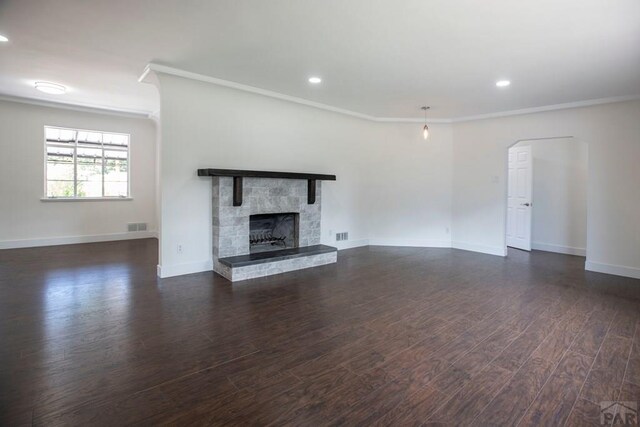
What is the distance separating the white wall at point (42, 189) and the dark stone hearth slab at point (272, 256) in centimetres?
429

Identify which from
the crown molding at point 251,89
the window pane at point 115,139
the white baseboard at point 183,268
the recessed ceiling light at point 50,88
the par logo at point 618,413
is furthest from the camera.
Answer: the window pane at point 115,139

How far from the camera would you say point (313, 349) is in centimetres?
259

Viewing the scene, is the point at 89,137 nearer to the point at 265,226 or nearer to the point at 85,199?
the point at 85,199

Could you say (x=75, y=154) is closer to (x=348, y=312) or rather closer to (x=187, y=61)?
(x=187, y=61)

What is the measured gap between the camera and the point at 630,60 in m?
3.63

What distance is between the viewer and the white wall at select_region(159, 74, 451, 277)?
4477 mm

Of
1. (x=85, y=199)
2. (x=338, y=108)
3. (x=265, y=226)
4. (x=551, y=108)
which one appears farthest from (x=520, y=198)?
(x=85, y=199)

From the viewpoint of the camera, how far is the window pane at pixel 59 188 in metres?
6.59

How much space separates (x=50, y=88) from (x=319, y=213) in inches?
194

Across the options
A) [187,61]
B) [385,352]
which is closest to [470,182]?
[385,352]

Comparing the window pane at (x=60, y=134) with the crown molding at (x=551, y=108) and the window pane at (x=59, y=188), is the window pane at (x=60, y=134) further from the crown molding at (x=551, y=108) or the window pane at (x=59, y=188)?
the crown molding at (x=551, y=108)

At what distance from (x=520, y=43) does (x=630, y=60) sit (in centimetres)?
151

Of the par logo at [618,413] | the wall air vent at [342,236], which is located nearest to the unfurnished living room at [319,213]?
the par logo at [618,413]

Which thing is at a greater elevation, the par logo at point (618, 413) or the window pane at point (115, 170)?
the window pane at point (115, 170)
